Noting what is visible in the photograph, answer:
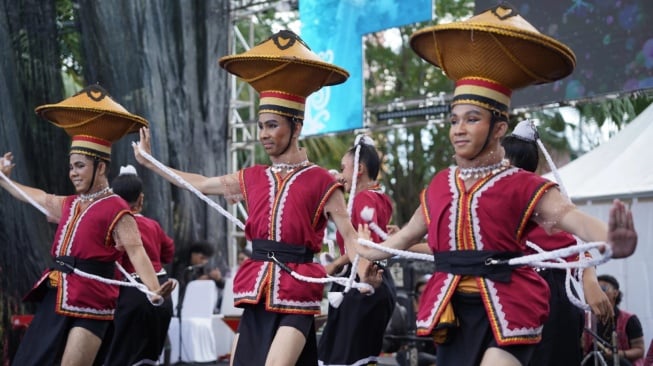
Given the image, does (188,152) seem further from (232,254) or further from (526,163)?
(526,163)

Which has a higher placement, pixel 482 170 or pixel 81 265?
pixel 482 170

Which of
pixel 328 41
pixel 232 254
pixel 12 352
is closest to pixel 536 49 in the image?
pixel 12 352

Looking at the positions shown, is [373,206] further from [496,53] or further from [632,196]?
[632,196]

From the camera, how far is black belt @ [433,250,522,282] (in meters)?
4.02

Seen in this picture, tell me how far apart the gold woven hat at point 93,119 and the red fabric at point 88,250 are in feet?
1.19

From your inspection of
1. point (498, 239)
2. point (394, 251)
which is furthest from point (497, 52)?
point (394, 251)

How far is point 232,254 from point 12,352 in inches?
170

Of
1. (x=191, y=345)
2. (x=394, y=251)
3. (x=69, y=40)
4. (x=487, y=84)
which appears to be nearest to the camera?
(x=487, y=84)

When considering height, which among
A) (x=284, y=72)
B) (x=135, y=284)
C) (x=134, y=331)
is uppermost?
(x=284, y=72)

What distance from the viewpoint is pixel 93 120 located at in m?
6.18

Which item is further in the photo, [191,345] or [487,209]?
[191,345]

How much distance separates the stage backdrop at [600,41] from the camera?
8.84 m

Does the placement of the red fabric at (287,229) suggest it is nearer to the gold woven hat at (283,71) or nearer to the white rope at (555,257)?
the gold woven hat at (283,71)

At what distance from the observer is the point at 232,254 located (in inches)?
550
